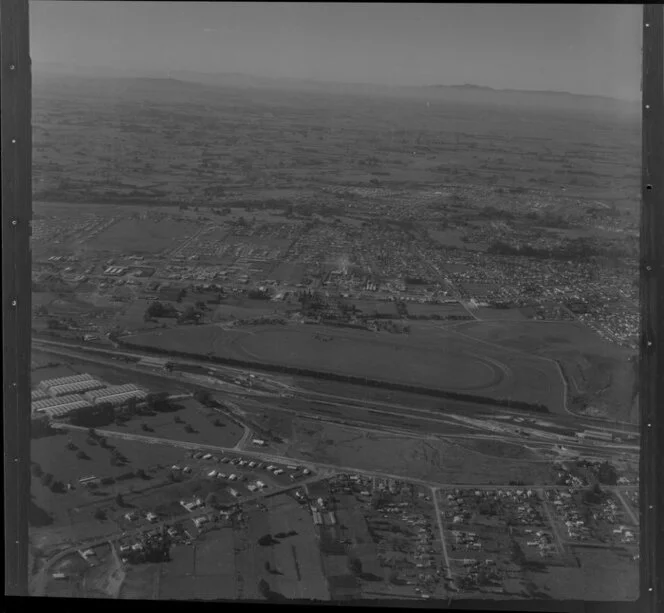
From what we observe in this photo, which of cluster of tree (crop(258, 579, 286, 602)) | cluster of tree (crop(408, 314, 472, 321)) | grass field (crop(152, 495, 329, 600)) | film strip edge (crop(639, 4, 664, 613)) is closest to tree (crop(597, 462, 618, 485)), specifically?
film strip edge (crop(639, 4, 664, 613))

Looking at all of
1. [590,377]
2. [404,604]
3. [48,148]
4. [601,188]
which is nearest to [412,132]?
[601,188]

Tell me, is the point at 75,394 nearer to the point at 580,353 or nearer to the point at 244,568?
the point at 244,568

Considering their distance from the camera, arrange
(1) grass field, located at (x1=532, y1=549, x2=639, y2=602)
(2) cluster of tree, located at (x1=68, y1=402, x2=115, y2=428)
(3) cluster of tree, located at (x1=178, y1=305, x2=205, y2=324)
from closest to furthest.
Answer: (1) grass field, located at (x1=532, y1=549, x2=639, y2=602), (2) cluster of tree, located at (x1=68, y1=402, x2=115, y2=428), (3) cluster of tree, located at (x1=178, y1=305, x2=205, y2=324)

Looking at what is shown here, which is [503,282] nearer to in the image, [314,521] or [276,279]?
[276,279]

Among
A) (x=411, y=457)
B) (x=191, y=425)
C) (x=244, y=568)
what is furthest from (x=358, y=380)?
(x=244, y=568)

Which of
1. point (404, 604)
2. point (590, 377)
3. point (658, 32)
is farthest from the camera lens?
point (590, 377)

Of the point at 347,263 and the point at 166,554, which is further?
the point at 347,263

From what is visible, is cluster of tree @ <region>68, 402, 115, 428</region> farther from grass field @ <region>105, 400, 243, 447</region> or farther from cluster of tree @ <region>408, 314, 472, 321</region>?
cluster of tree @ <region>408, 314, 472, 321</region>
